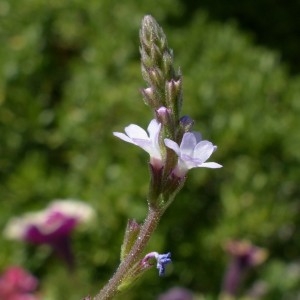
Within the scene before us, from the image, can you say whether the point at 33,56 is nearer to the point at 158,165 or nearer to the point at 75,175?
the point at 75,175

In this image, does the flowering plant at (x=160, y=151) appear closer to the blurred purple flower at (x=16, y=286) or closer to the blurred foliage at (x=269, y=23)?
the blurred purple flower at (x=16, y=286)

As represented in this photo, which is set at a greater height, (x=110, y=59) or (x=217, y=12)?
(x=217, y=12)

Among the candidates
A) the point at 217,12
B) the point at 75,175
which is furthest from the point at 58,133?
the point at 217,12

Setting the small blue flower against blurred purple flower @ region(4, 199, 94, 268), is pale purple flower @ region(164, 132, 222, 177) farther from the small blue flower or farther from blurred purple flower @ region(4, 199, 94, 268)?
blurred purple flower @ region(4, 199, 94, 268)

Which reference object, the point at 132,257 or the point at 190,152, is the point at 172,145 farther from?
the point at 132,257

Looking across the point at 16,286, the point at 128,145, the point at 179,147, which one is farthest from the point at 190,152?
the point at 128,145

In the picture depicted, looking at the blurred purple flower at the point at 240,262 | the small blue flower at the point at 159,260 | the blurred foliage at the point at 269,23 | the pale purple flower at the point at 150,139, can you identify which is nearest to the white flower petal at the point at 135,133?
the pale purple flower at the point at 150,139
